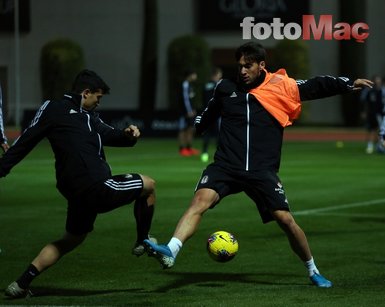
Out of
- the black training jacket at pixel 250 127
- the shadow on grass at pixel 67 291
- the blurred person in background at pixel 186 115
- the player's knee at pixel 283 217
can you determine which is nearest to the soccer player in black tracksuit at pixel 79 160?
the shadow on grass at pixel 67 291

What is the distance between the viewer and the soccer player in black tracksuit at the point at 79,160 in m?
10.5

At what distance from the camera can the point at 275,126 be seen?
11227 millimetres

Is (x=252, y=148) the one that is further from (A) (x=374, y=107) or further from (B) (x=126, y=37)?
(B) (x=126, y=37)

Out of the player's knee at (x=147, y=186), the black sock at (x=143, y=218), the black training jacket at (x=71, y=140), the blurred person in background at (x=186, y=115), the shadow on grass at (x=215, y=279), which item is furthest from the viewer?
the blurred person in background at (x=186, y=115)

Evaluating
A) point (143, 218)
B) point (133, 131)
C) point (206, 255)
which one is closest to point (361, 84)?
point (133, 131)

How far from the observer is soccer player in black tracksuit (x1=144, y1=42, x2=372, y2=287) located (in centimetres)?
1104

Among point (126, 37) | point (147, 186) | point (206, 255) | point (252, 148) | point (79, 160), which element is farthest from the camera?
point (126, 37)

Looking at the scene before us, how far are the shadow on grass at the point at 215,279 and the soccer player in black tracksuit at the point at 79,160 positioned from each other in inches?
34.7

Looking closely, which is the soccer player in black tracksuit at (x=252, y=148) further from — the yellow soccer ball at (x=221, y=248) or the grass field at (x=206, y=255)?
the grass field at (x=206, y=255)

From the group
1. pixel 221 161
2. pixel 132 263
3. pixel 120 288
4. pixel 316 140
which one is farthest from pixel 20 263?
pixel 316 140

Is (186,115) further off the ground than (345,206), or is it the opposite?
(345,206)

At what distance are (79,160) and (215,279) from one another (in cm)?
214

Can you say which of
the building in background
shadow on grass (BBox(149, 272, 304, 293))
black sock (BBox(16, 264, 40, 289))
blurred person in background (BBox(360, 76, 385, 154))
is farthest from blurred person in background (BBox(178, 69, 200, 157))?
black sock (BBox(16, 264, 40, 289))

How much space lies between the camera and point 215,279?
11922mm
